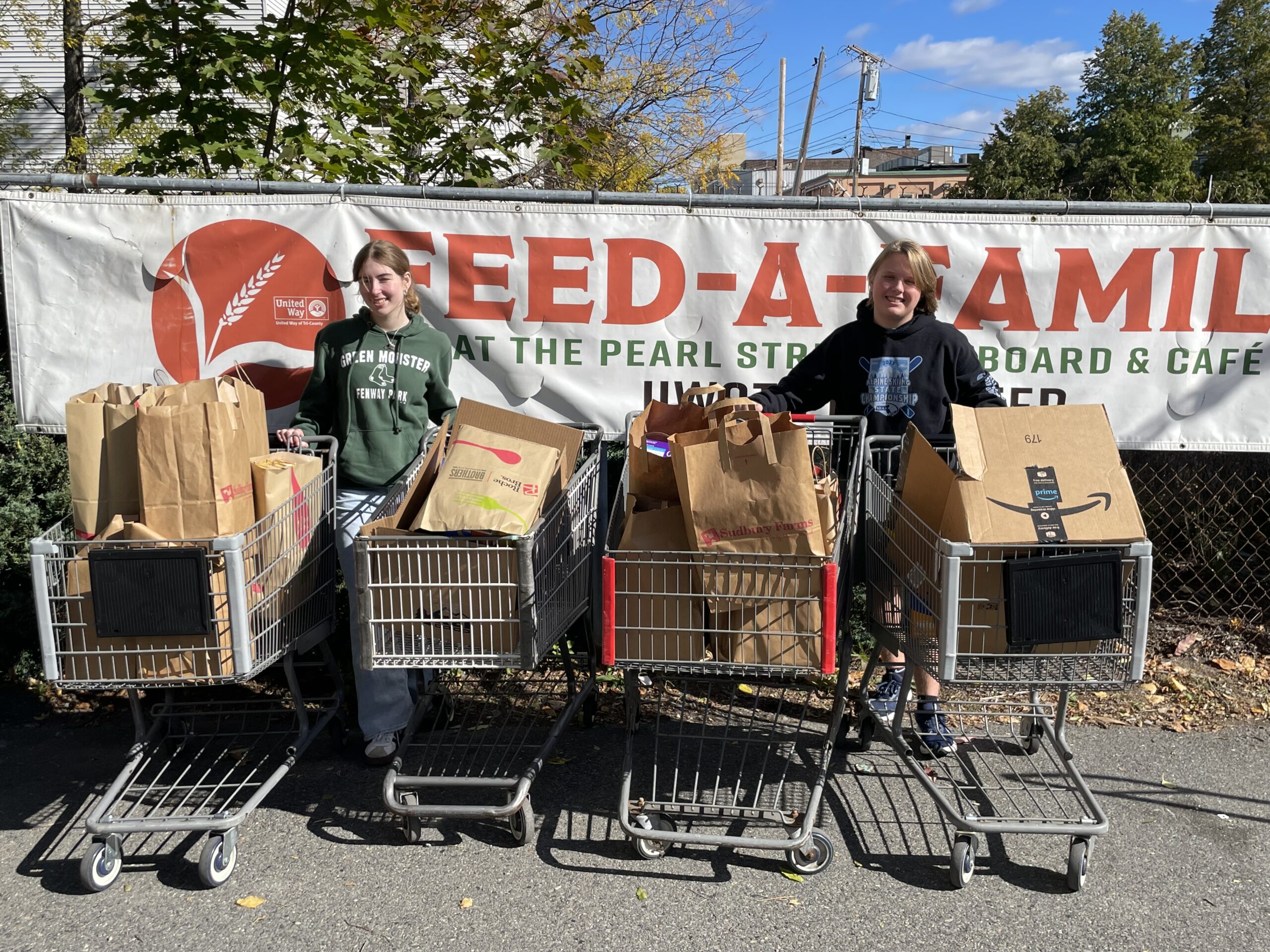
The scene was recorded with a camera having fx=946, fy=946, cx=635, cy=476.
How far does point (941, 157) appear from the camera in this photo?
318 feet

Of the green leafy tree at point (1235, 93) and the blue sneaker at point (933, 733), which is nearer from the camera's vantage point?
the blue sneaker at point (933, 733)

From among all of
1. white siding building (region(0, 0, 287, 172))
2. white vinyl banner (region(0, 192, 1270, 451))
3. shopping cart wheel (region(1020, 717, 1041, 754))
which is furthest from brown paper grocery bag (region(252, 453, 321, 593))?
shopping cart wheel (region(1020, 717, 1041, 754))

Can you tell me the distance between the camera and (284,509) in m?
3.43

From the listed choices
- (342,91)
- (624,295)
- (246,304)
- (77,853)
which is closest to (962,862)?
(624,295)

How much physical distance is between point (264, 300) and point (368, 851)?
2713 millimetres

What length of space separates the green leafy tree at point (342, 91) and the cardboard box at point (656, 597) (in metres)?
2.76

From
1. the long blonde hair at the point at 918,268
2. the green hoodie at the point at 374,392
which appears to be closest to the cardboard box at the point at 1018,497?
the long blonde hair at the point at 918,268

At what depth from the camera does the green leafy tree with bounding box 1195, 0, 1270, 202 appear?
4122cm

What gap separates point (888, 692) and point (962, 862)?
3.94 ft

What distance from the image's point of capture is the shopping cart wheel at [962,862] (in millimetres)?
3154

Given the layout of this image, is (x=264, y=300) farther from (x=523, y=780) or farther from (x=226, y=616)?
(x=523, y=780)

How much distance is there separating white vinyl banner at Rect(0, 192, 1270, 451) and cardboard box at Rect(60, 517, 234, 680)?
175cm

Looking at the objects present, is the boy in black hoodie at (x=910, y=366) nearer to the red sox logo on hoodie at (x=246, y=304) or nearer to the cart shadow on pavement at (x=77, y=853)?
the red sox logo on hoodie at (x=246, y=304)

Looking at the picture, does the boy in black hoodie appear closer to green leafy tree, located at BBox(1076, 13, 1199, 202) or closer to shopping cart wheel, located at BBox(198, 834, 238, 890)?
shopping cart wheel, located at BBox(198, 834, 238, 890)
